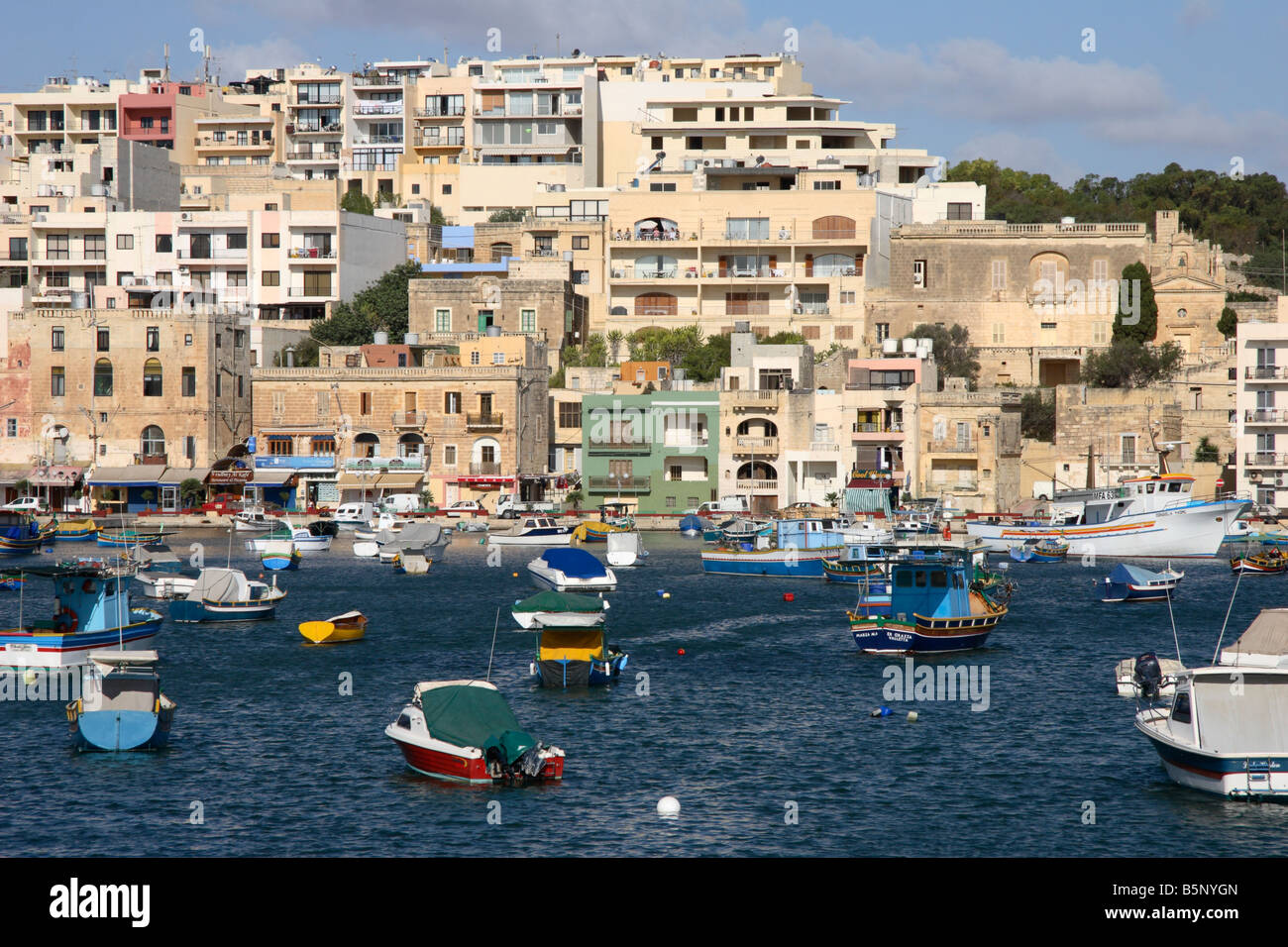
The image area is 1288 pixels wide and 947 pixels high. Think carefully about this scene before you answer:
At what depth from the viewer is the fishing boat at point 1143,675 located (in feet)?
115

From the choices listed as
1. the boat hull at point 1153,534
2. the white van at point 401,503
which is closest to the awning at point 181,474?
the white van at point 401,503

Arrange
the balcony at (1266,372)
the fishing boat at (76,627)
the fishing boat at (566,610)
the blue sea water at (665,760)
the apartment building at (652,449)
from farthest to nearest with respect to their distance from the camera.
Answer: the apartment building at (652,449), the balcony at (1266,372), the fishing boat at (76,627), the fishing boat at (566,610), the blue sea water at (665,760)

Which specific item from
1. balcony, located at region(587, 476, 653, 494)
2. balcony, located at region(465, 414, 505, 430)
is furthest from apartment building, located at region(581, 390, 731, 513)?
balcony, located at region(465, 414, 505, 430)

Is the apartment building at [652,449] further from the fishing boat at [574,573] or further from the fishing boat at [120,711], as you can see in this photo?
the fishing boat at [120,711]

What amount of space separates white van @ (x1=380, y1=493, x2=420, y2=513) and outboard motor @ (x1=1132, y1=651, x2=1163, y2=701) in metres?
52.4

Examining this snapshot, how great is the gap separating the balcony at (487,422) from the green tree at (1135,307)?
123ft

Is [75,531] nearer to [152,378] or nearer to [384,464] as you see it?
[152,378]

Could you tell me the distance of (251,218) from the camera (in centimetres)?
9744

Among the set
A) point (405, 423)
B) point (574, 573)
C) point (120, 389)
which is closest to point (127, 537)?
point (120, 389)

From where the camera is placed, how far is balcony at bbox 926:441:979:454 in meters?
83.9

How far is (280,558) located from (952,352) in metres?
43.8

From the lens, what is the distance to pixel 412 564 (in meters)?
66.6

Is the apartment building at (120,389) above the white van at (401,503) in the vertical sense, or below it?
above
